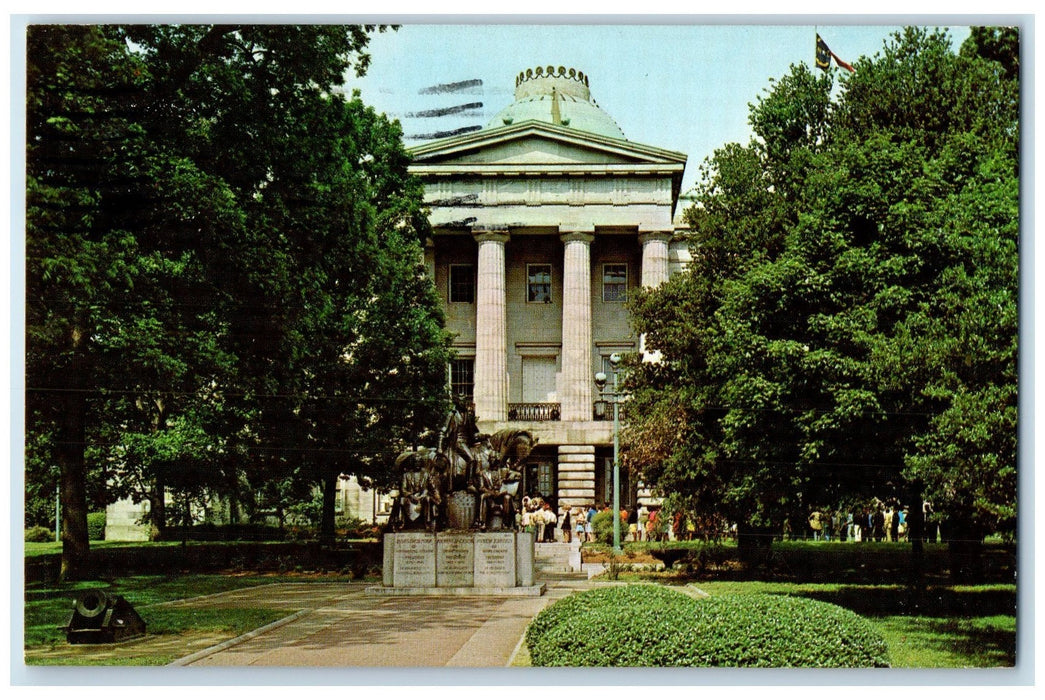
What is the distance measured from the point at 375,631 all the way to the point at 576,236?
28140 millimetres

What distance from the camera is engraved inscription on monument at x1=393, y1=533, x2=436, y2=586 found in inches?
911

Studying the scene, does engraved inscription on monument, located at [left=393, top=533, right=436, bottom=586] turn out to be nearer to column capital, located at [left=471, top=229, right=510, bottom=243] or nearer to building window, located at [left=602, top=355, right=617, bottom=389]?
column capital, located at [left=471, top=229, right=510, bottom=243]

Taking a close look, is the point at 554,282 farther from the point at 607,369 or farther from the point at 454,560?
the point at 454,560

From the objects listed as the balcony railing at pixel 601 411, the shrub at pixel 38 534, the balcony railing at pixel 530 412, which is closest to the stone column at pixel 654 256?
the balcony railing at pixel 601 411

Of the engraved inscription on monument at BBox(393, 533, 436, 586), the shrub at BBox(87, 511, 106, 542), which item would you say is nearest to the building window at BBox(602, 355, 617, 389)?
the shrub at BBox(87, 511, 106, 542)

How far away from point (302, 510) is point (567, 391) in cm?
1756

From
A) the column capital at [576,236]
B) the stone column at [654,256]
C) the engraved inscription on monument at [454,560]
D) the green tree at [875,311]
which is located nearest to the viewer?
the green tree at [875,311]

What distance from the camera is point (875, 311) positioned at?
20.2 meters

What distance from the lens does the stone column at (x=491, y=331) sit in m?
42.3

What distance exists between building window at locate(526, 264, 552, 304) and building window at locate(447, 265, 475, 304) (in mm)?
2821

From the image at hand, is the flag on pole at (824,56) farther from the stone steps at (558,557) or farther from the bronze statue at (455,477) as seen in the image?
the stone steps at (558,557)

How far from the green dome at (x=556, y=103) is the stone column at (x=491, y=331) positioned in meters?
12.2
